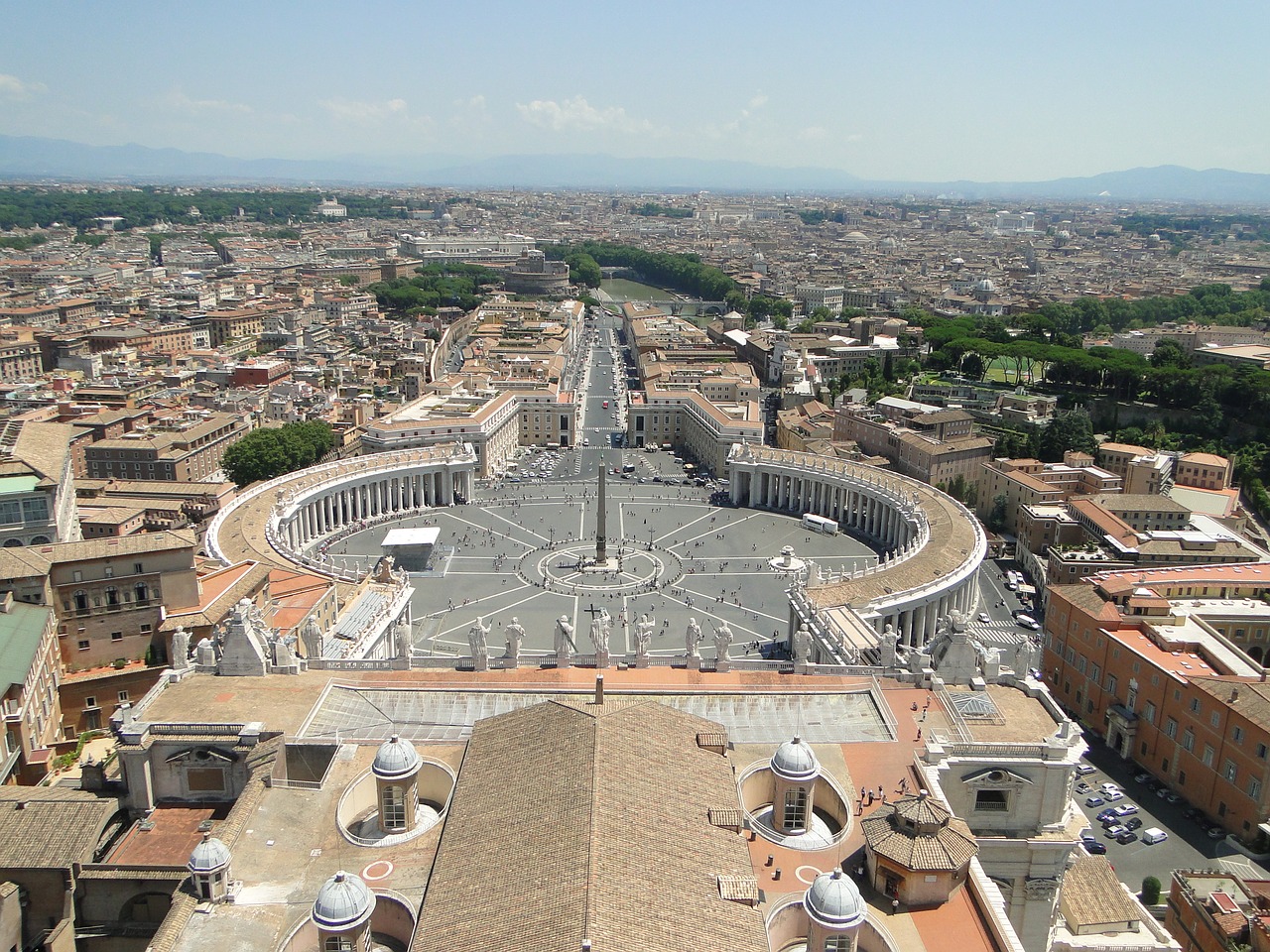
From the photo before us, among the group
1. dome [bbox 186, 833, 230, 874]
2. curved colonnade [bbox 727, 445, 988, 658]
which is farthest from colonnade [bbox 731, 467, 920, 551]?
dome [bbox 186, 833, 230, 874]

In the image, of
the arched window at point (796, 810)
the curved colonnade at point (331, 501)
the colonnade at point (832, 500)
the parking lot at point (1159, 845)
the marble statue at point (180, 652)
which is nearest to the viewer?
the arched window at point (796, 810)

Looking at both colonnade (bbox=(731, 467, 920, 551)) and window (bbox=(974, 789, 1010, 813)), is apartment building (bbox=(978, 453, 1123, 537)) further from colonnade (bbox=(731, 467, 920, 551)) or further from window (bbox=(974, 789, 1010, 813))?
window (bbox=(974, 789, 1010, 813))

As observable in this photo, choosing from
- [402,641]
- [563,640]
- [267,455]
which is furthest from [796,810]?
[267,455]

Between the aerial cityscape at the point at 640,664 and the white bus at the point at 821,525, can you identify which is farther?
the white bus at the point at 821,525

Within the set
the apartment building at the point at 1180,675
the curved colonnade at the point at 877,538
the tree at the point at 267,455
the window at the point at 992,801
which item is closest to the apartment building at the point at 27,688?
the curved colonnade at the point at 877,538

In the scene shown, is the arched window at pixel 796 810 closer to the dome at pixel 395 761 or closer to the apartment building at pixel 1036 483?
the dome at pixel 395 761
